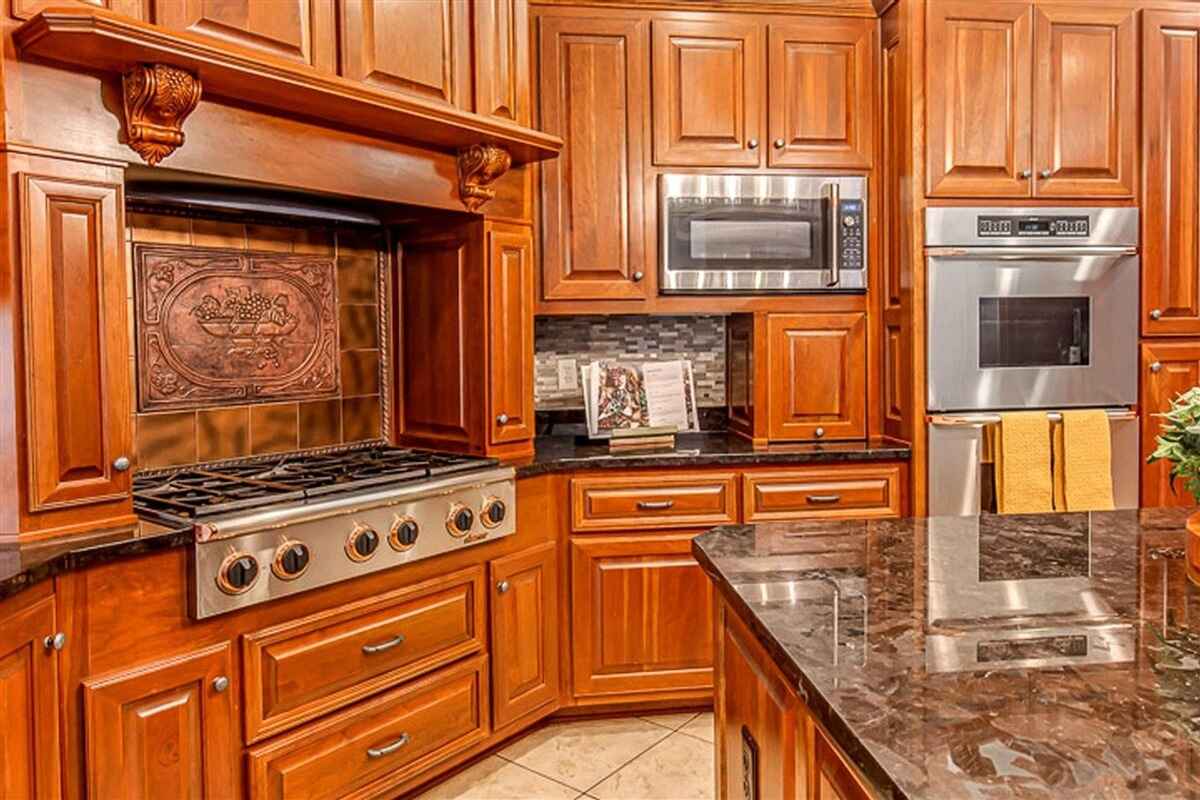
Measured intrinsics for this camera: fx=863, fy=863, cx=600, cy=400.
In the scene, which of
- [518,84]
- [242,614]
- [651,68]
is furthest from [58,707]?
[651,68]

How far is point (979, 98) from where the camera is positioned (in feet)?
9.75

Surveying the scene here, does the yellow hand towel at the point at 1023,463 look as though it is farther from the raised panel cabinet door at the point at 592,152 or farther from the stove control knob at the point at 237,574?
the stove control knob at the point at 237,574

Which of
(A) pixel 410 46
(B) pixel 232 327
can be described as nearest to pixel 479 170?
(A) pixel 410 46

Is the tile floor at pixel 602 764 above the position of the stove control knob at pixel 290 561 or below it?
below

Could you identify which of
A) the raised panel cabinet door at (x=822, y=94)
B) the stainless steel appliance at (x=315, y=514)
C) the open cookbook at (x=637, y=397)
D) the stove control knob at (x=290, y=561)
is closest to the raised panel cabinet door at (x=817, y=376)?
the open cookbook at (x=637, y=397)

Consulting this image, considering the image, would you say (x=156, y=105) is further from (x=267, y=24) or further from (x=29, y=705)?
(x=29, y=705)

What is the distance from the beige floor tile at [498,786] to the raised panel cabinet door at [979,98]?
228cm

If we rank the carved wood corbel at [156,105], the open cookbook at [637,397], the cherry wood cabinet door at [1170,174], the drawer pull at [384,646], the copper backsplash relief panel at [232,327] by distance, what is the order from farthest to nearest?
the open cookbook at [637,397], the cherry wood cabinet door at [1170,174], the copper backsplash relief panel at [232,327], the drawer pull at [384,646], the carved wood corbel at [156,105]

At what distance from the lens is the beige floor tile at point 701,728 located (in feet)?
9.17

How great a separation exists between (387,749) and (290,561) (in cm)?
64

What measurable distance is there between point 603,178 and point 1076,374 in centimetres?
181

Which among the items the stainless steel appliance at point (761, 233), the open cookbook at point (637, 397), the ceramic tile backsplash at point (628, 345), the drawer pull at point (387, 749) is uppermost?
the stainless steel appliance at point (761, 233)

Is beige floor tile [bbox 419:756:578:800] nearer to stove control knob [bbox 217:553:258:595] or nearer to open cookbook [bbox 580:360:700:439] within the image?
stove control knob [bbox 217:553:258:595]

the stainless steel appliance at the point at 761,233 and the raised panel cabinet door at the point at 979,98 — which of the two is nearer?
the raised panel cabinet door at the point at 979,98
